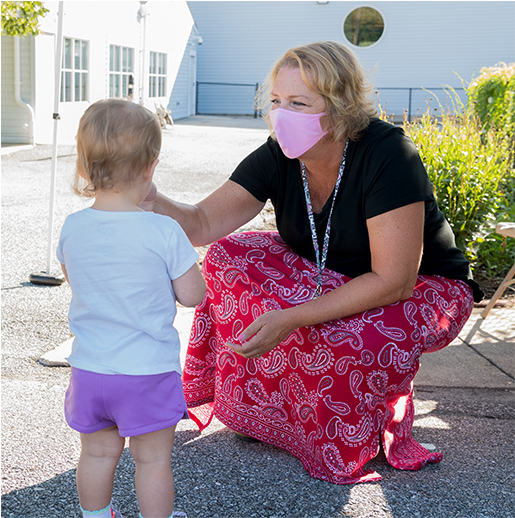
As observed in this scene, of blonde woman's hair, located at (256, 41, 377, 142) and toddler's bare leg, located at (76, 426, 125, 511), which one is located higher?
blonde woman's hair, located at (256, 41, 377, 142)

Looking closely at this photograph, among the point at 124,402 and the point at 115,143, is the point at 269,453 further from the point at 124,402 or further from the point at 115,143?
the point at 115,143

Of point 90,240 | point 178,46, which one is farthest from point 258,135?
point 90,240

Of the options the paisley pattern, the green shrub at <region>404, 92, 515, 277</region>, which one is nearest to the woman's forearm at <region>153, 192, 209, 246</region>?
the paisley pattern

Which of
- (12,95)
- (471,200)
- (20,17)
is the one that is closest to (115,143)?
(471,200)

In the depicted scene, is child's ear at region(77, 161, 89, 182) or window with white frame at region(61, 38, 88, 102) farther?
window with white frame at region(61, 38, 88, 102)

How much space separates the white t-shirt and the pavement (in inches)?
24.3

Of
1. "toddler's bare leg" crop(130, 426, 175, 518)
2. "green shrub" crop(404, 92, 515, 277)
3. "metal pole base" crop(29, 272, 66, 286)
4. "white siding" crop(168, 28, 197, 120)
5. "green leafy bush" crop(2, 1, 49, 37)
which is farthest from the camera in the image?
"white siding" crop(168, 28, 197, 120)

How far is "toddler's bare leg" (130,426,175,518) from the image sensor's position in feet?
5.43

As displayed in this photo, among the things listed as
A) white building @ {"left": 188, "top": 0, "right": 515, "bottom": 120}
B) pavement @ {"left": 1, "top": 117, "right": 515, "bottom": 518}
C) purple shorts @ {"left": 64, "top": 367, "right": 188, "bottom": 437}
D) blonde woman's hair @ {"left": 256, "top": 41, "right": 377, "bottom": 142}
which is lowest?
pavement @ {"left": 1, "top": 117, "right": 515, "bottom": 518}

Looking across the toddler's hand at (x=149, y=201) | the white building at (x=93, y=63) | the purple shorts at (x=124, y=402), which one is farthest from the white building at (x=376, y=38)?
the purple shorts at (x=124, y=402)

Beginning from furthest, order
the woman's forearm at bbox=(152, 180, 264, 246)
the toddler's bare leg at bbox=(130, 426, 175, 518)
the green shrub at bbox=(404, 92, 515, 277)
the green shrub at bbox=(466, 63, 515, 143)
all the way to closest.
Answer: the green shrub at bbox=(466, 63, 515, 143) → the green shrub at bbox=(404, 92, 515, 277) → the woman's forearm at bbox=(152, 180, 264, 246) → the toddler's bare leg at bbox=(130, 426, 175, 518)

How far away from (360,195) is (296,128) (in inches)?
12.9

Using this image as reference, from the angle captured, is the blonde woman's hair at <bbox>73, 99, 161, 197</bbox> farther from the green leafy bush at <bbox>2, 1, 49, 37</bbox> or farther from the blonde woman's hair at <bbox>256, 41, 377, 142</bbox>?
the green leafy bush at <bbox>2, 1, 49, 37</bbox>

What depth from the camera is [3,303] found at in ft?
12.7
